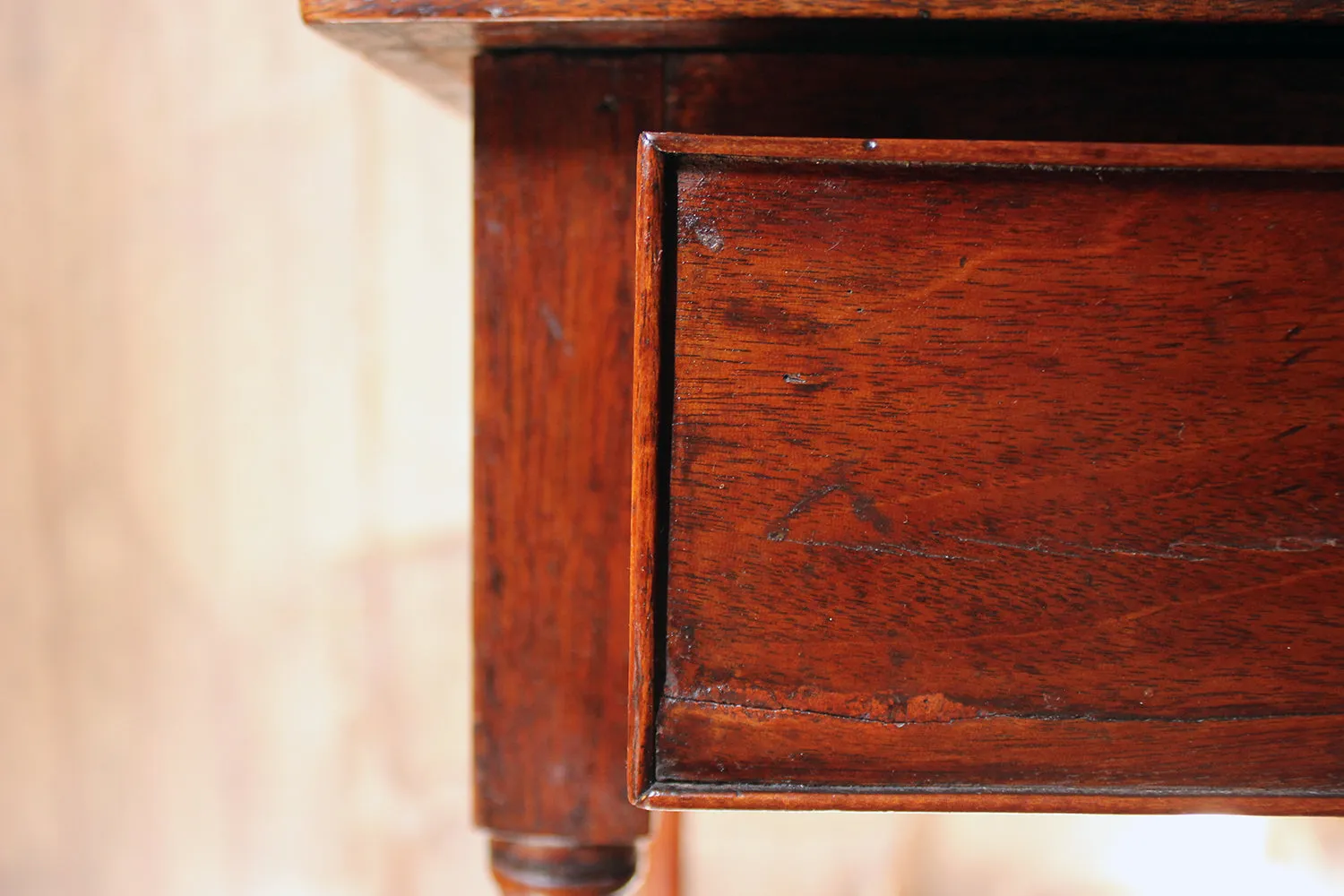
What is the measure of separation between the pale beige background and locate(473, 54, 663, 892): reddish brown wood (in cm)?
50

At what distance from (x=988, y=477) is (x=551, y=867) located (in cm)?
25

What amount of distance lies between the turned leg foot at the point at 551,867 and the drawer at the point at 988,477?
0.46 feet

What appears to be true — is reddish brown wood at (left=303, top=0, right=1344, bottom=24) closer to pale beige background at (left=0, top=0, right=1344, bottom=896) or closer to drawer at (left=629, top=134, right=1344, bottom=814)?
drawer at (left=629, top=134, right=1344, bottom=814)

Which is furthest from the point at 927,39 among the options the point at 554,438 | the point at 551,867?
the point at 551,867

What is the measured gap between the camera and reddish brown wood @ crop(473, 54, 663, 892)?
357 mm

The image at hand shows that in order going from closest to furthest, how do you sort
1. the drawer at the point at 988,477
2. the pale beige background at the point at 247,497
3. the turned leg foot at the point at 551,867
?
the drawer at the point at 988,477 < the turned leg foot at the point at 551,867 < the pale beige background at the point at 247,497

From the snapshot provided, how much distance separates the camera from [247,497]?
0.91 m

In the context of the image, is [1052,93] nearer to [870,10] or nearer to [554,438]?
[870,10]

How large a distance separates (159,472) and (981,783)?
0.84 meters

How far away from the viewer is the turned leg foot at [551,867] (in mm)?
413

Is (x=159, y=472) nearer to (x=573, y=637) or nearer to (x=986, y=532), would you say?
(x=573, y=637)

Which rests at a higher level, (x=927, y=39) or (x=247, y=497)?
(x=927, y=39)

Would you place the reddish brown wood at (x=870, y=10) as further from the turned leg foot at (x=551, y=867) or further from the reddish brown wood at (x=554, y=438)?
the turned leg foot at (x=551, y=867)

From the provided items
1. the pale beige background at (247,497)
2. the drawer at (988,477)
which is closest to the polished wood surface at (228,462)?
the pale beige background at (247,497)
